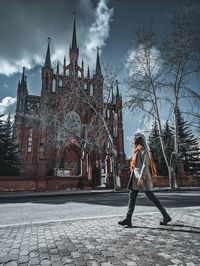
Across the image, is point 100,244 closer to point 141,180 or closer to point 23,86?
point 141,180

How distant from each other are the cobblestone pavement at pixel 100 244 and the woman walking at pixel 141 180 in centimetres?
22

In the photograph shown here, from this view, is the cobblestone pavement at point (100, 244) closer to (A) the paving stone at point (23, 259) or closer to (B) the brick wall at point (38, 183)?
(A) the paving stone at point (23, 259)

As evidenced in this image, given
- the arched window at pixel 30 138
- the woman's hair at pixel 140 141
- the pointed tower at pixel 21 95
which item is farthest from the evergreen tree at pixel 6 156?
the woman's hair at pixel 140 141

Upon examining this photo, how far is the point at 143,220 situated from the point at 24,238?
2307 mm

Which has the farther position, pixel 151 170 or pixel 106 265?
pixel 151 170

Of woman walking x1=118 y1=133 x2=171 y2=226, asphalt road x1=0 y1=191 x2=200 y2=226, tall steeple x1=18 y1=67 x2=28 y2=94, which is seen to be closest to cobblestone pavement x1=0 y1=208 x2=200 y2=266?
woman walking x1=118 y1=133 x2=171 y2=226

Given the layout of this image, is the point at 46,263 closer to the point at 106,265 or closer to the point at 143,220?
the point at 106,265

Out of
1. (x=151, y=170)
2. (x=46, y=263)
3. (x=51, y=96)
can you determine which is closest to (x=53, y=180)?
(x=151, y=170)

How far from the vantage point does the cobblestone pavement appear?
2408 millimetres

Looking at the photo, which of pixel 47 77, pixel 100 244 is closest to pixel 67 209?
pixel 100 244

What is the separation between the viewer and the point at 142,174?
395 cm

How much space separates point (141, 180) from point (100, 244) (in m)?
1.38

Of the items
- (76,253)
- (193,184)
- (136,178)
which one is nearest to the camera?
(76,253)

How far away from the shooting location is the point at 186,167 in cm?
2992
